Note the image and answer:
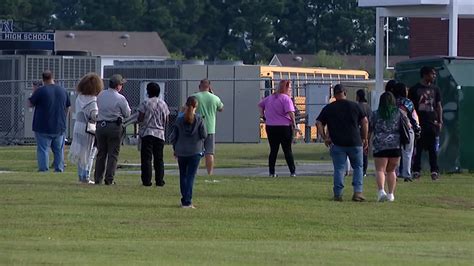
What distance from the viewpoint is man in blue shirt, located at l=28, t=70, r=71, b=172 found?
77.5ft

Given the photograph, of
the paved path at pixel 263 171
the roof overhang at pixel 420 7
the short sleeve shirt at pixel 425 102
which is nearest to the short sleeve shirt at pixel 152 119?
the paved path at pixel 263 171

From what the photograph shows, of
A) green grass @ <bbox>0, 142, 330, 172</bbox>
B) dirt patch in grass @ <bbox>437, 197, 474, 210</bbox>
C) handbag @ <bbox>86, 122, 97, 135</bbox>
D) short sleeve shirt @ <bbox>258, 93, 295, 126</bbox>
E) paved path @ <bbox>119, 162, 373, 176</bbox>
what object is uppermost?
short sleeve shirt @ <bbox>258, 93, 295, 126</bbox>

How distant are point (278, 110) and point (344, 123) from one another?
158 inches

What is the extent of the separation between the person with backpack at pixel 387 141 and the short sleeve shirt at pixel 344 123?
0.30 metres

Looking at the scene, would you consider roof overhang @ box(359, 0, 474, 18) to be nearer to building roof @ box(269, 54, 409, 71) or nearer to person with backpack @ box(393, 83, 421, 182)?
person with backpack @ box(393, 83, 421, 182)

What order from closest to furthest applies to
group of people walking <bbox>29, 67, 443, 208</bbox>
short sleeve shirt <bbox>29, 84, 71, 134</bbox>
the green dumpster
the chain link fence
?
group of people walking <bbox>29, 67, 443, 208</bbox> → short sleeve shirt <bbox>29, 84, 71, 134</bbox> → the green dumpster → the chain link fence

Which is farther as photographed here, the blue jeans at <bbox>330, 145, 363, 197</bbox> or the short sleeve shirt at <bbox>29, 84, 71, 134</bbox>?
the short sleeve shirt at <bbox>29, 84, 71, 134</bbox>

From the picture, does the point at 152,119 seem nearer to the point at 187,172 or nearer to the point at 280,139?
the point at 187,172

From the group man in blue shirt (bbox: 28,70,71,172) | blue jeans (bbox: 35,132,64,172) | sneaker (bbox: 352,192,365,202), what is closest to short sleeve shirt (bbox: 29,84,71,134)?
man in blue shirt (bbox: 28,70,71,172)

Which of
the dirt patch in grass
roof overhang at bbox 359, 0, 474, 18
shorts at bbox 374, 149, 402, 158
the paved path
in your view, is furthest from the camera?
roof overhang at bbox 359, 0, 474, 18

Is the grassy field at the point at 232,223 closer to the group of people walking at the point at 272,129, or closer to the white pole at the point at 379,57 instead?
the group of people walking at the point at 272,129

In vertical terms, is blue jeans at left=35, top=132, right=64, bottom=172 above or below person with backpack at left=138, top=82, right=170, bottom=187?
below

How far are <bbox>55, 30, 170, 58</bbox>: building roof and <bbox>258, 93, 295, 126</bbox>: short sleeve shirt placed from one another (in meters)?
61.1

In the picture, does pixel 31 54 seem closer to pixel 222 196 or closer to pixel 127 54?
pixel 222 196
